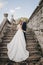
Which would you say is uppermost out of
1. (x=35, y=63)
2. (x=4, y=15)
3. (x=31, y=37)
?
(x=4, y=15)

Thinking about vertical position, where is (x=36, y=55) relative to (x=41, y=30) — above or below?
below

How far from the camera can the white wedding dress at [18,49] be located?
9.81m

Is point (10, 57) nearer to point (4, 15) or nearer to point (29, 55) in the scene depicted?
point (29, 55)

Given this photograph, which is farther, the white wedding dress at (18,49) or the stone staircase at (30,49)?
the white wedding dress at (18,49)

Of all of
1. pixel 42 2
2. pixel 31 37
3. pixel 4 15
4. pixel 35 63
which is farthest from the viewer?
pixel 4 15

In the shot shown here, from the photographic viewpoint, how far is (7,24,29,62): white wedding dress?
981 centimetres

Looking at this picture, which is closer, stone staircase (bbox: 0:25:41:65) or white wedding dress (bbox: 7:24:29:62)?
stone staircase (bbox: 0:25:41:65)

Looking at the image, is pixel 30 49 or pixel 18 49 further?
pixel 30 49

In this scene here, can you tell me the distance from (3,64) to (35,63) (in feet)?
5.11

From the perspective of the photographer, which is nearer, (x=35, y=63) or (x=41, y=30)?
(x=35, y=63)

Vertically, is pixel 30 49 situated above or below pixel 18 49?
below

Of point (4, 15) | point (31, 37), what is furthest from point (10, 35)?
point (4, 15)

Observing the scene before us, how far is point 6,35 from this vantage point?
13328 millimetres

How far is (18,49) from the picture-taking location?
1032 centimetres
